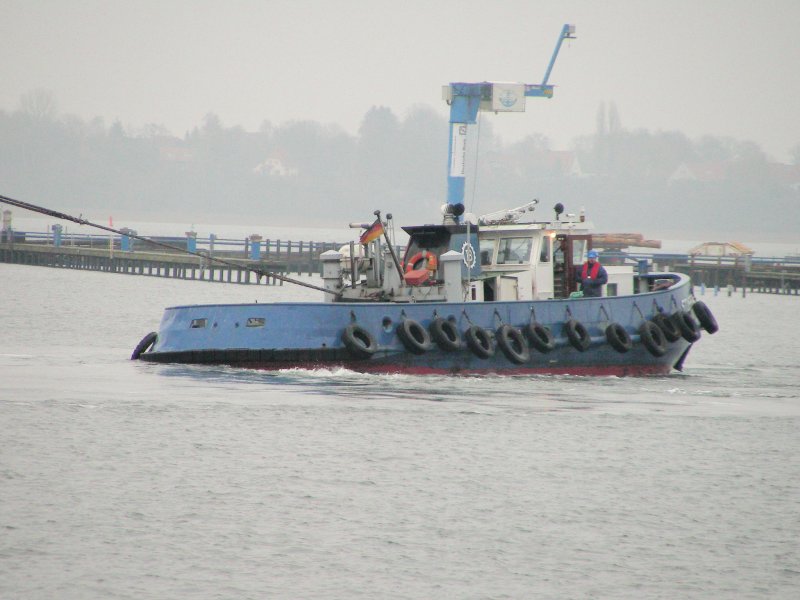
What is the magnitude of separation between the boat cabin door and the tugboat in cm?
2

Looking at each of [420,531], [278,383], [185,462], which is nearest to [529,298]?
[278,383]

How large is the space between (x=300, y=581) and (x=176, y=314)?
12217 mm

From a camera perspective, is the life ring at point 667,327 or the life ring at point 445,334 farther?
the life ring at point 667,327

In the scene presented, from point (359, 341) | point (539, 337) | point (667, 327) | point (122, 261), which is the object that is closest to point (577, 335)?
point (539, 337)

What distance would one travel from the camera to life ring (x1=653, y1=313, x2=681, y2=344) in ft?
90.9

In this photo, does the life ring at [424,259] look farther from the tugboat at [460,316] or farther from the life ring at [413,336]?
the life ring at [413,336]

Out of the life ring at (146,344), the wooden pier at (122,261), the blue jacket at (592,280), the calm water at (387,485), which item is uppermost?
the wooden pier at (122,261)

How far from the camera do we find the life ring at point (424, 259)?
2592cm

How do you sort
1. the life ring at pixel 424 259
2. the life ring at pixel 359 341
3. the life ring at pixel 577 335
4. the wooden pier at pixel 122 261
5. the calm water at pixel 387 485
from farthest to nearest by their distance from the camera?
the wooden pier at pixel 122 261
the life ring at pixel 424 259
the life ring at pixel 577 335
the life ring at pixel 359 341
the calm water at pixel 387 485

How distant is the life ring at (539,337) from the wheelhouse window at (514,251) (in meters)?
1.77

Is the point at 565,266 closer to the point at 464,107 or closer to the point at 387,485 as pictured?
the point at 464,107

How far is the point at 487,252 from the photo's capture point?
27.1 m

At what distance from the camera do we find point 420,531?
49.1ft

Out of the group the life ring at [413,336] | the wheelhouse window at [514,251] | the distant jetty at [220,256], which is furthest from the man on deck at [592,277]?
the distant jetty at [220,256]
